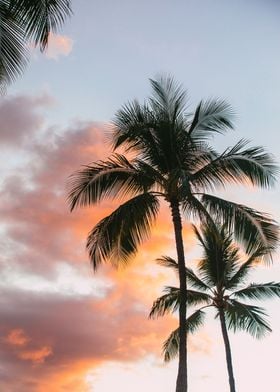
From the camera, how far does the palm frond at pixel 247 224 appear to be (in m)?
17.2

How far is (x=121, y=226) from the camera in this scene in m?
18.1

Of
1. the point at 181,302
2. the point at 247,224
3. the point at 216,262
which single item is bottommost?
the point at 181,302

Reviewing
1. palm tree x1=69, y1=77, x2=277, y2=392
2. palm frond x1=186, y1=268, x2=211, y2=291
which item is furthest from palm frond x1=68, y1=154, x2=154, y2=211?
palm frond x1=186, y1=268, x2=211, y2=291

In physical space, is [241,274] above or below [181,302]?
above

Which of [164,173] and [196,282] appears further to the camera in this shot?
[196,282]

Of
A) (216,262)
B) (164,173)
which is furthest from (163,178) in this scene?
(216,262)

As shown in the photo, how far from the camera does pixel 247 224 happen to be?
56.8ft

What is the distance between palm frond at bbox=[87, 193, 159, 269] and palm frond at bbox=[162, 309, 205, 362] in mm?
10606

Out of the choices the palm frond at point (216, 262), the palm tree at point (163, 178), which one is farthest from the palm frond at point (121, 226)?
the palm frond at point (216, 262)

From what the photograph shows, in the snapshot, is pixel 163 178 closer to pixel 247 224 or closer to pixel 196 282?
pixel 247 224

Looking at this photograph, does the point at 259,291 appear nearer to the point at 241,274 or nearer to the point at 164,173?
the point at 241,274

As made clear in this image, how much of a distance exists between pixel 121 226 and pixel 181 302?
3.24m

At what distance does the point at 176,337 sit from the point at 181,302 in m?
11.3

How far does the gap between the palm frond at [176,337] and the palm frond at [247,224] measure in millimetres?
11217
